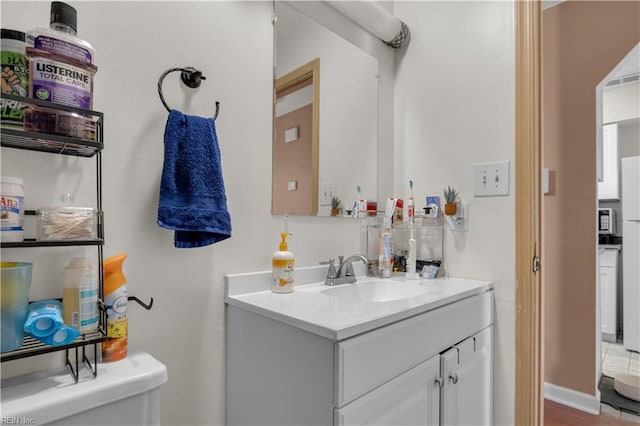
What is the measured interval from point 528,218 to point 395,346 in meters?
0.79

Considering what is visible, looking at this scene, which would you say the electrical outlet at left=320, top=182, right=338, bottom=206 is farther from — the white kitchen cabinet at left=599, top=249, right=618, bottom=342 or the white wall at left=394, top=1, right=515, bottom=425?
the white kitchen cabinet at left=599, top=249, right=618, bottom=342

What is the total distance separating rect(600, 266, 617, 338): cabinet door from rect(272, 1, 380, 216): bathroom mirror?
113 inches

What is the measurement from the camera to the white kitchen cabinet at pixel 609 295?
3.15 metres

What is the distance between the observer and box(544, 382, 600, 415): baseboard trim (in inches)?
78.9

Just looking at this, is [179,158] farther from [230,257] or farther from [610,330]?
[610,330]

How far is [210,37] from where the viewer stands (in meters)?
1.09

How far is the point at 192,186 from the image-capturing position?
934mm

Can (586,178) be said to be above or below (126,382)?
above

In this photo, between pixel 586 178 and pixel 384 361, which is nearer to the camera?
pixel 384 361

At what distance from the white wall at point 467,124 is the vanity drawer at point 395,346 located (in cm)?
24

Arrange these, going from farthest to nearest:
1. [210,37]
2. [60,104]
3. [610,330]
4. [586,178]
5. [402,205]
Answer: [610,330] → [586,178] → [402,205] → [210,37] → [60,104]

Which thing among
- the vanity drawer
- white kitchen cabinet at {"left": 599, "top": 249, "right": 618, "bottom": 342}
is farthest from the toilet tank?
white kitchen cabinet at {"left": 599, "top": 249, "right": 618, "bottom": 342}

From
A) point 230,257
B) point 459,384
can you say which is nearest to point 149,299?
point 230,257

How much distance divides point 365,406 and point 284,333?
0.82 feet
